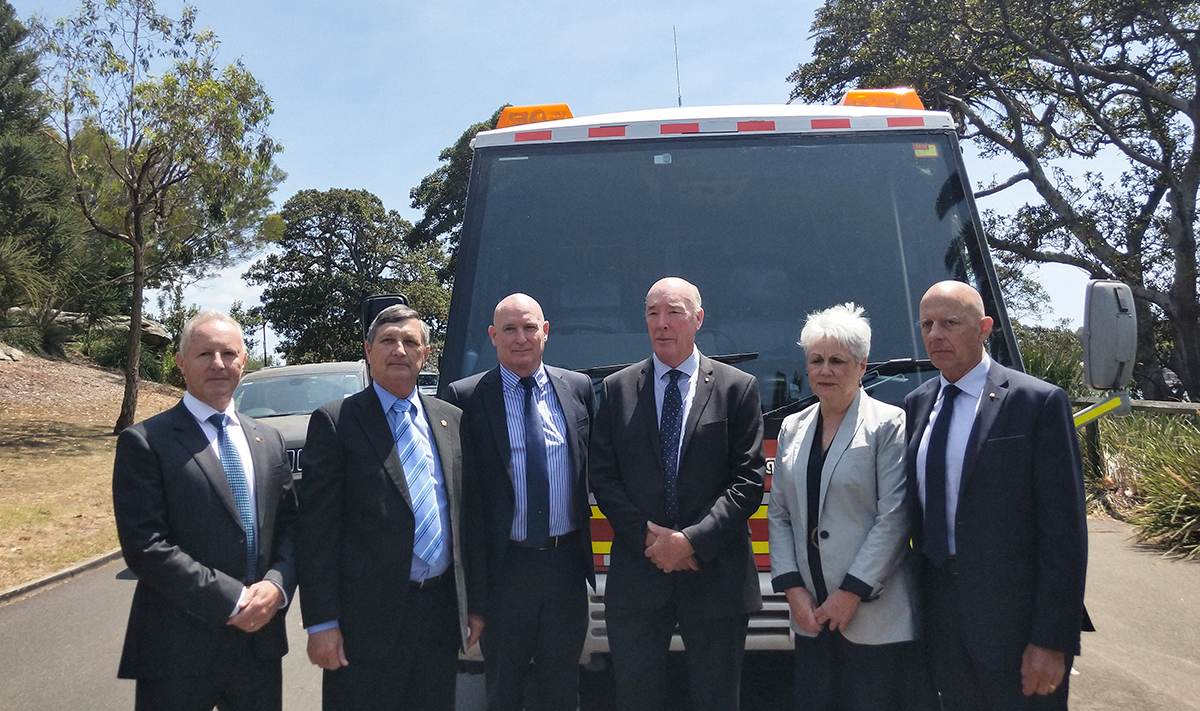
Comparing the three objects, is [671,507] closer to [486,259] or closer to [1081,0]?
[486,259]

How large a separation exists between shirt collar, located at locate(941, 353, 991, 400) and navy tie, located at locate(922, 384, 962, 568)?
24 mm

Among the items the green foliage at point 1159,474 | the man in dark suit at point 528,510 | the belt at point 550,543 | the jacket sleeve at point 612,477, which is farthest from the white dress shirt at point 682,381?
the green foliage at point 1159,474

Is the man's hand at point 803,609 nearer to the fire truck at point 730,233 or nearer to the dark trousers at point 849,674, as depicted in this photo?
the dark trousers at point 849,674

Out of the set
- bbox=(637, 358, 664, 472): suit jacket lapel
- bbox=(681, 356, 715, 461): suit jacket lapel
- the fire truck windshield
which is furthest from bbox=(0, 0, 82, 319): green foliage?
bbox=(681, 356, 715, 461): suit jacket lapel

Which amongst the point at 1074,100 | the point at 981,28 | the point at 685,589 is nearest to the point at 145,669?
the point at 685,589

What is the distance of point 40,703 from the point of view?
15.9ft

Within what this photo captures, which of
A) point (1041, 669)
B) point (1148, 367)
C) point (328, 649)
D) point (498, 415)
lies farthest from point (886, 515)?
point (1148, 367)

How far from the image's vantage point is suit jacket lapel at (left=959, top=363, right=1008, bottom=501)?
8.96ft

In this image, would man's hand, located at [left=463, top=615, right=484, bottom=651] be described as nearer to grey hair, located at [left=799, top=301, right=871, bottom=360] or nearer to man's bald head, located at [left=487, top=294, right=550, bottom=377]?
man's bald head, located at [left=487, top=294, right=550, bottom=377]

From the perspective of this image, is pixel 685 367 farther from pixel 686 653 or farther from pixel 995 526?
pixel 995 526

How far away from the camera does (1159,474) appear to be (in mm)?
8188

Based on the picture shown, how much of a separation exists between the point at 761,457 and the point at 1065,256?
1620cm

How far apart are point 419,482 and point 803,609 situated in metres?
1.39

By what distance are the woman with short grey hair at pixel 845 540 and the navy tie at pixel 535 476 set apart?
0.83 metres
